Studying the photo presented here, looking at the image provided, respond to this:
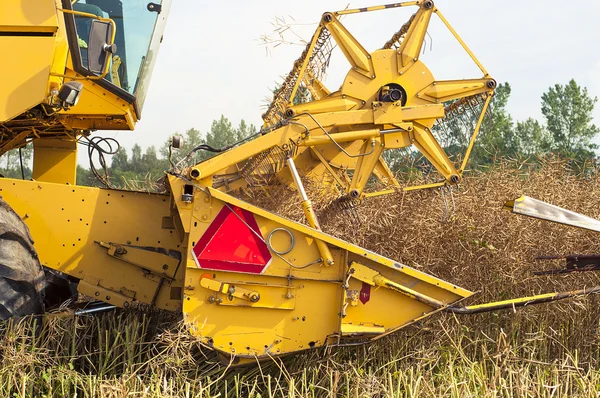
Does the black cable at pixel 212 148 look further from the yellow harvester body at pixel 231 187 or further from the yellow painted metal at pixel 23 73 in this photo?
the yellow painted metal at pixel 23 73

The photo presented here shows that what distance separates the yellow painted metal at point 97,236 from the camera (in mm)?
4273

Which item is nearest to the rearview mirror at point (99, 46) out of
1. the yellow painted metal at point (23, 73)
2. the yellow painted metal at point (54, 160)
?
the yellow painted metal at point (23, 73)

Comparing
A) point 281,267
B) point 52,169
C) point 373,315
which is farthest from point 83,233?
point 373,315

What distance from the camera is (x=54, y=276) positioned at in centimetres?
462

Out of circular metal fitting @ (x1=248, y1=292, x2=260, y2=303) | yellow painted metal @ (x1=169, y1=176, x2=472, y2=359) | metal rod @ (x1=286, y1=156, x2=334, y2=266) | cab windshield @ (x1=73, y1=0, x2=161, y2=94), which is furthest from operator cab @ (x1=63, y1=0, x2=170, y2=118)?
circular metal fitting @ (x1=248, y1=292, x2=260, y2=303)

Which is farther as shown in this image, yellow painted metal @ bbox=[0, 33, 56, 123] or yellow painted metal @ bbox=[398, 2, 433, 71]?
yellow painted metal @ bbox=[398, 2, 433, 71]

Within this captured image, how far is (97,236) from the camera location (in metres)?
4.34

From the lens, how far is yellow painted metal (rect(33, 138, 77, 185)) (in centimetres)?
507

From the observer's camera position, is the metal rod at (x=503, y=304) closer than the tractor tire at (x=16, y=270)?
No

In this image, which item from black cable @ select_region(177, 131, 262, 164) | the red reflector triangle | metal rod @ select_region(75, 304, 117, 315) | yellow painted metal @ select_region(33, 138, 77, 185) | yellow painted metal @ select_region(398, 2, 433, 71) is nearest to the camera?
the red reflector triangle

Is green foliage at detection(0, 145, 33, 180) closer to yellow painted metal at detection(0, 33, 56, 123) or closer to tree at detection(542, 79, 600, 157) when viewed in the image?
yellow painted metal at detection(0, 33, 56, 123)

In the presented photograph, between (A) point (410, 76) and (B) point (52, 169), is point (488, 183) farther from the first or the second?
(B) point (52, 169)

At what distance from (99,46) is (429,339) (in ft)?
9.10

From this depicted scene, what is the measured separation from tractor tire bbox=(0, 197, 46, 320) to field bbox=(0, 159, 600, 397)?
0.32 ft
